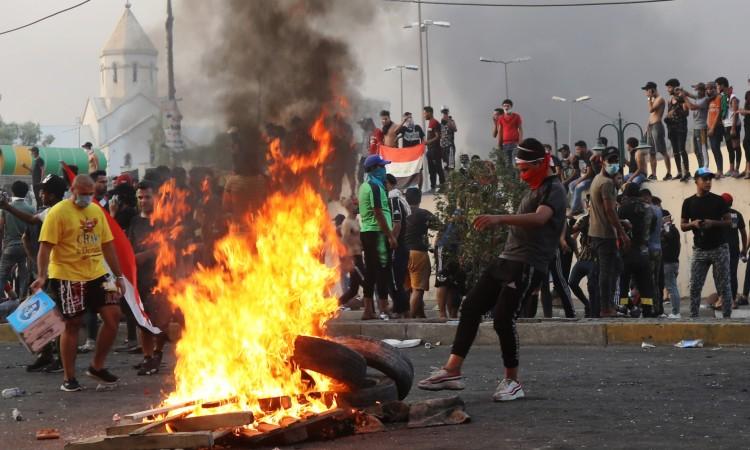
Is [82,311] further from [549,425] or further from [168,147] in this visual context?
[549,425]

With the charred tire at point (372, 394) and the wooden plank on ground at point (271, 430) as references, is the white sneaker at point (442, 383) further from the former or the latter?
the wooden plank on ground at point (271, 430)

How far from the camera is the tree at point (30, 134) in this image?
10219 centimetres

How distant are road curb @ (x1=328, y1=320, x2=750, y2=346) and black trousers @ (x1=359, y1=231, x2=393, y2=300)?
51 centimetres

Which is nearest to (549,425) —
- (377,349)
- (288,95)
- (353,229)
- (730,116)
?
(377,349)

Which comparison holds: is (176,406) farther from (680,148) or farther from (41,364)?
(680,148)

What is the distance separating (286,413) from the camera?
257 inches

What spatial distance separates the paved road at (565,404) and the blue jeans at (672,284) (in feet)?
10.9

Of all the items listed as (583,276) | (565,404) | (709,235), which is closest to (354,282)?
(583,276)

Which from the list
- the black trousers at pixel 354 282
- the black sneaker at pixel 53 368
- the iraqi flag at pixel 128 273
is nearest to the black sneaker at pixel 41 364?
the black sneaker at pixel 53 368

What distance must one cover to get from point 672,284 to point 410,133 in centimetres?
796

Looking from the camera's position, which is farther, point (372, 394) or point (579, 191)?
point (579, 191)

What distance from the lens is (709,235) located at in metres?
12.5

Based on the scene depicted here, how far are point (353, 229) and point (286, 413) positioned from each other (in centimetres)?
883

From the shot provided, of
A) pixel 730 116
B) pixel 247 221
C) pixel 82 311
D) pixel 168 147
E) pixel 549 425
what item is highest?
pixel 730 116
